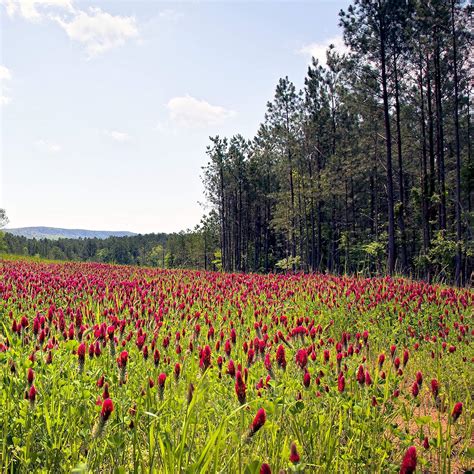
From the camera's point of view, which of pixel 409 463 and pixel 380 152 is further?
pixel 380 152

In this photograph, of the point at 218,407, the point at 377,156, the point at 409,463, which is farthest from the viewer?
the point at 377,156

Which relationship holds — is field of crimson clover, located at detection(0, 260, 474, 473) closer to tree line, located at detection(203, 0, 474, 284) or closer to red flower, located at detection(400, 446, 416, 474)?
red flower, located at detection(400, 446, 416, 474)

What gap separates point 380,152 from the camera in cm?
3656

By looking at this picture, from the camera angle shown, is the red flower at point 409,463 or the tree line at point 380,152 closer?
the red flower at point 409,463

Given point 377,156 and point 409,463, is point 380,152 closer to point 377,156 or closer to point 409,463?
point 377,156

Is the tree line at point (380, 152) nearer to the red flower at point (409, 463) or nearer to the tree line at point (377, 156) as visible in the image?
the tree line at point (377, 156)

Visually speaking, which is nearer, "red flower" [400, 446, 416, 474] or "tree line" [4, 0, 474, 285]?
"red flower" [400, 446, 416, 474]

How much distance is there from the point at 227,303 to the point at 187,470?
689 cm

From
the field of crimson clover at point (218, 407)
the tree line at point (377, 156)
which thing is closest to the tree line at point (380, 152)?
the tree line at point (377, 156)

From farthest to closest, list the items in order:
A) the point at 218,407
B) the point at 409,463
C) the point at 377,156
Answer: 1. the point at 377,156
2. the point at 218,407
3. the point at 409,463

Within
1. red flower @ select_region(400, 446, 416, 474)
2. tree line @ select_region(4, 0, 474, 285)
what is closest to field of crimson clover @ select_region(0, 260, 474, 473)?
red flower @ select_region(400, 446, 416, 474)

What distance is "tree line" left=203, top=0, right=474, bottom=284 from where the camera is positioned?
22.6 m

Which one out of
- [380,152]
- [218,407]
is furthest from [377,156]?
[218,407]

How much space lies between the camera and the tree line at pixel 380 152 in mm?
Answer: 22562
